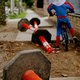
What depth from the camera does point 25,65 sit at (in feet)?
6.12

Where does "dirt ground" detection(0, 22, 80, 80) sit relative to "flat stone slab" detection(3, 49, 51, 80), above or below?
below

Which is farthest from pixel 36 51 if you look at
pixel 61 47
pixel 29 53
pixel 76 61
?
pixel 61 47

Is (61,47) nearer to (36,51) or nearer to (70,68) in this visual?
(70,68)

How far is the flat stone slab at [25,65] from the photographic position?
1756mm

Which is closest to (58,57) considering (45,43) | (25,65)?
(45,43)

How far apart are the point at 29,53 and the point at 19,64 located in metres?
0.17

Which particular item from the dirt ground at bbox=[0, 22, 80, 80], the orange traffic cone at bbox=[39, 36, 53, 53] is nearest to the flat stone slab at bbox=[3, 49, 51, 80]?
the dirt ground at bbox=[0, 22, 80, 80]

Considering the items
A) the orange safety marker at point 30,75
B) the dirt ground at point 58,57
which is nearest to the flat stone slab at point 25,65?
the orange safety marker at point 30,75

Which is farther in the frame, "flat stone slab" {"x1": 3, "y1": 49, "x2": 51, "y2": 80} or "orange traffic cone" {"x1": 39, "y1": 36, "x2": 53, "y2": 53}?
"orange traffic cone" {"x1": 39, "y1": 36, "x2": 53, "y2": 53}

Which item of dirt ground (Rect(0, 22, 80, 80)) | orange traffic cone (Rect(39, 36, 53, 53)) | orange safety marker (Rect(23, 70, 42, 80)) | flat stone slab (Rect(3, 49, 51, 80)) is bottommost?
dirt ground (Rect(0, 22, 80, 80))

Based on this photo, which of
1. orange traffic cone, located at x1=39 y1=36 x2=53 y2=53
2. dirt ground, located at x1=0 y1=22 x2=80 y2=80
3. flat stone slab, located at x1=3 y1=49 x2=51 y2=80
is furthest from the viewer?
orange traffic cone, located at x1=39 y1=36 x2=53 y2=53

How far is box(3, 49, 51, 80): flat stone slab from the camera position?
176 cm

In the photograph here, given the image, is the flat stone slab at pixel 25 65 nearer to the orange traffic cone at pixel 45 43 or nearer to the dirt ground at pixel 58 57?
the dirt ground at pixel 58 57

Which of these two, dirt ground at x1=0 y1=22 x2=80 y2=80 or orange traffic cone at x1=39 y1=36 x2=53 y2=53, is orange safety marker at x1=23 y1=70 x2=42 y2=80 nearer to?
dirt ground at x1=0 y1=22 x2=80 y2=80
